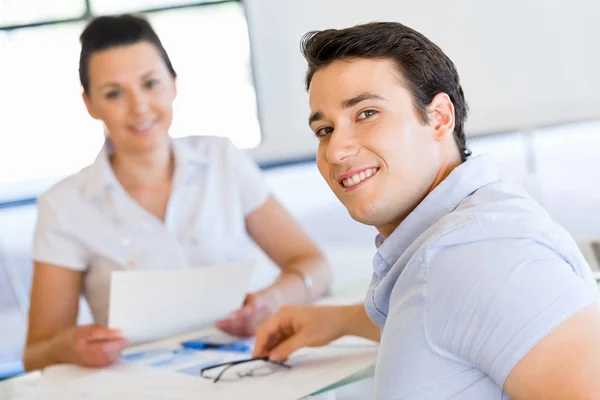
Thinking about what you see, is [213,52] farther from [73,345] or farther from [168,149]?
[73,345]

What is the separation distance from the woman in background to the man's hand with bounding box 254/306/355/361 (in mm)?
380

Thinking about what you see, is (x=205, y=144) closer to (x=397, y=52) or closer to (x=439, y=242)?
(x=397, y=52)

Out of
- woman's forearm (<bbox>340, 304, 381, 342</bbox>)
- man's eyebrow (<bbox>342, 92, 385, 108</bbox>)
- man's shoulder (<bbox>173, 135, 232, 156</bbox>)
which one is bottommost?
woman's forearm (<bbox>340, 304, 381, 342</bbox>)

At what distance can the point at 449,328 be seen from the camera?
799 mm

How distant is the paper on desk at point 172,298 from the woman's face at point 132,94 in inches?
20.4

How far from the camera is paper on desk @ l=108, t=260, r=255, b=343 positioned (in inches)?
60.4

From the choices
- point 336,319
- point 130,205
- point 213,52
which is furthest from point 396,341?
point 213,52

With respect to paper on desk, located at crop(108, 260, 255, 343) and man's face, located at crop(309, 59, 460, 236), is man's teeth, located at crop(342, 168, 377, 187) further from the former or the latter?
paper on desk, located at crop(108, 260, 255, 343)

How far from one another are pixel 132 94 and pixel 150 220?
0.33 metres

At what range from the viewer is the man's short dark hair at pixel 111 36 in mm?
1985

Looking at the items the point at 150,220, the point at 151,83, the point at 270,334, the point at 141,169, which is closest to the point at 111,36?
the point at 151,83

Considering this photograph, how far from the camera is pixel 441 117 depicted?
3.43ft

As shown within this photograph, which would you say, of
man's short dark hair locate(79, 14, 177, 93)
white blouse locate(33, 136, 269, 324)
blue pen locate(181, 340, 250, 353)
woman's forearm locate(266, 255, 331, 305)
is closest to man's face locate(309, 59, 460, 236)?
blue pen locate(181, 340, 250, 353)

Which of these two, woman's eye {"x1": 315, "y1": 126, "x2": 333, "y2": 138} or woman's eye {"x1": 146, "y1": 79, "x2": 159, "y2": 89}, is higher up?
woman's eye {"x1": 146, "y1": 79, "x2": 159, "y2": 89}
